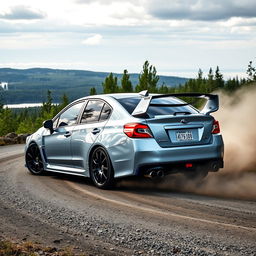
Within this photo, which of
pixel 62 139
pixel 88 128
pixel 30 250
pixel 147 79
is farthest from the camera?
pixel 147 79

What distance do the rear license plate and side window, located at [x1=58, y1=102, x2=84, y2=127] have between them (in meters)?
2.52

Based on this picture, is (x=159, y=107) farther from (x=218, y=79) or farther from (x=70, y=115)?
(x=218, y=79)

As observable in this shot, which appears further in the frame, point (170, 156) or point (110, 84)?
point (110, 84)

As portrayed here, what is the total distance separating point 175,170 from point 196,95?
1545mm

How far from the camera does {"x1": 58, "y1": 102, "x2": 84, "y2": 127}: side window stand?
34.2 ft

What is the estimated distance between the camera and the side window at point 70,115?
34.2 ft

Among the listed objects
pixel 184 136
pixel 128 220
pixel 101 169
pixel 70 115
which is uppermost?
pixel 70 115

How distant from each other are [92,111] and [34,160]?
8.32 feet

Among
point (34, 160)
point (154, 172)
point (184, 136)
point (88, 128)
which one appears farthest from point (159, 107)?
point (34, 160)

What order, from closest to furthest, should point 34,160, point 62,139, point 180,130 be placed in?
point 180,130 → point 62,139 → point 34,160

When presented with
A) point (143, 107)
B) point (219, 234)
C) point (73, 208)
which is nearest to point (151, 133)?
point (143, 107)

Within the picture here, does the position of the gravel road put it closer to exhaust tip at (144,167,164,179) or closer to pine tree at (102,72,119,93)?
exhaust tip at (144,167,164,179)

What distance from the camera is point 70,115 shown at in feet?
35.0

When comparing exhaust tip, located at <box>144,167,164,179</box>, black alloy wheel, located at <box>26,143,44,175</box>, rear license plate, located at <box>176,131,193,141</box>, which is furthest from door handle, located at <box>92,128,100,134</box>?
black alloy wheel, located at <box>26,143,44,175</box>
